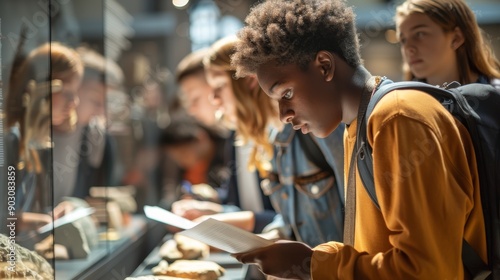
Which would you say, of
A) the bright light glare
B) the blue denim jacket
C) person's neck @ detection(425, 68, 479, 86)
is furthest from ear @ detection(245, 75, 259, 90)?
the bright light glare

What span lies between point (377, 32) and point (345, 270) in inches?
73.4

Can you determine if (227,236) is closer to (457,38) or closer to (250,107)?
(457,38)

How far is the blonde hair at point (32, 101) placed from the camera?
1709 mm

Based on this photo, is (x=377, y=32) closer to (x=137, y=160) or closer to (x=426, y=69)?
(x=426, y=69)

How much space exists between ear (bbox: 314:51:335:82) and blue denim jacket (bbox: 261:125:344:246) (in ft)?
2.51

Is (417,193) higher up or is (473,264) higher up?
(417,193)

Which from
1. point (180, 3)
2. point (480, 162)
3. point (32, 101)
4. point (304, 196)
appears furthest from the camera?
point (180, 3)

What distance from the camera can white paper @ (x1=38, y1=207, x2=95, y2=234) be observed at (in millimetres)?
1789

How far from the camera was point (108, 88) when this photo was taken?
337 centimetres

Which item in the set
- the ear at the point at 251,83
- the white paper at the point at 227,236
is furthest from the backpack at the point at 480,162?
the ear at the point at 251,83

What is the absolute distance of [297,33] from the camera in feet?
4.50

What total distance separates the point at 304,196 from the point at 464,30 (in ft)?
3.02

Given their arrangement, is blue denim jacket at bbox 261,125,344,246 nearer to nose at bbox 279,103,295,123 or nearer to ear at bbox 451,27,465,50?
ear at bbox 451,27,465,50

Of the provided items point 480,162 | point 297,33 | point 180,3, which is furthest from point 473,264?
point 180,3
